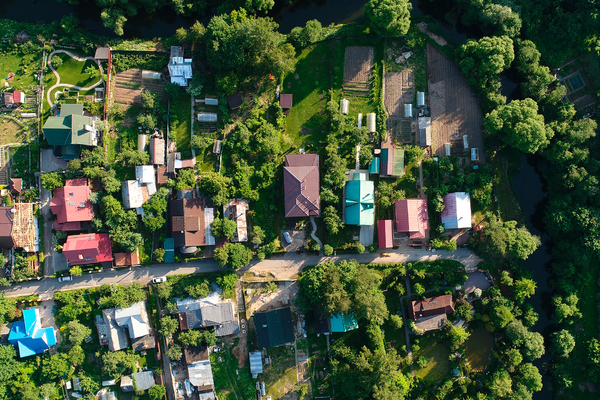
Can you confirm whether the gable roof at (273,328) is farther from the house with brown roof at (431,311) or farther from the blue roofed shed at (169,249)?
the house with brown roof at (431,311)

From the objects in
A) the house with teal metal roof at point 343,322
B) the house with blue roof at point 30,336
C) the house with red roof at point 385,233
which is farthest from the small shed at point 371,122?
the house with blue roof at point 30,336

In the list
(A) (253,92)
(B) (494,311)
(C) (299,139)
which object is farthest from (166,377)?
(B) (494,311)

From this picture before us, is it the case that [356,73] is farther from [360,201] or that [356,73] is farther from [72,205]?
[72,205]

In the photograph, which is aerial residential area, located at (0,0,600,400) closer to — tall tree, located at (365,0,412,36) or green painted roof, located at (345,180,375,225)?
green painted roof, located at (345,180,375,225)

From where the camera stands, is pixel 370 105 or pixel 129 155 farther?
pixel 370 105

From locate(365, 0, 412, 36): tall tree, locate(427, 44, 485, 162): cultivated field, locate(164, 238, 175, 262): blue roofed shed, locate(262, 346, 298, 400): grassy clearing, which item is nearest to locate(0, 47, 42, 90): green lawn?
locate(164, 238, 175, 262): blue roofed shed

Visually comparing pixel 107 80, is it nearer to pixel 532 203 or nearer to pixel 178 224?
pixel 178 224
